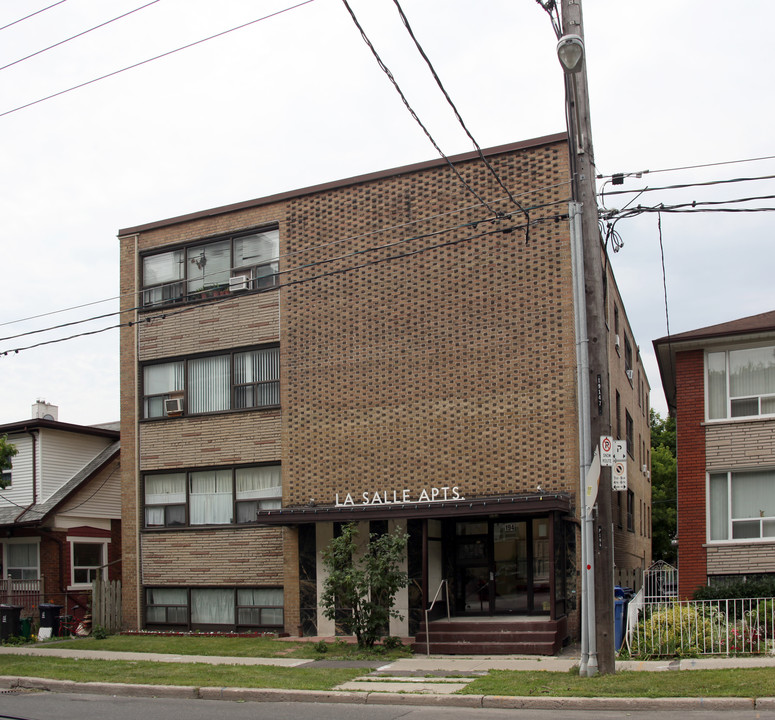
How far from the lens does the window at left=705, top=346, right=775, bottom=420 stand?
19.0 m

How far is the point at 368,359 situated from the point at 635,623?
8.27 metres

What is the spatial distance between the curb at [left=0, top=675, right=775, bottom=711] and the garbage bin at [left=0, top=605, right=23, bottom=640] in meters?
7.26

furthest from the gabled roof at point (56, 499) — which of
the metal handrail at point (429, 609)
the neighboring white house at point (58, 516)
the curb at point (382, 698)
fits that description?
the metal handrail at point (429, 609)

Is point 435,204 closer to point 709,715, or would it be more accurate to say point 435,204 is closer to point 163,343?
point 163,343

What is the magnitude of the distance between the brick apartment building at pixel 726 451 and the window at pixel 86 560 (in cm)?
1571

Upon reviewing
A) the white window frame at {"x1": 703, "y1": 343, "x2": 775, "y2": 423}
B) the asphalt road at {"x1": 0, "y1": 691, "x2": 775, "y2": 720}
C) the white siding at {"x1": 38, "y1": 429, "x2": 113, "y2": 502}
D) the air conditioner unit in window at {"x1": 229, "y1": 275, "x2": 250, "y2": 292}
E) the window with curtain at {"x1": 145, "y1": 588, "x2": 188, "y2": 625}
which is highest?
the air conditioner unit in window at {"x1": 229, "y1": 275, "x2": 250, "y2": 292}

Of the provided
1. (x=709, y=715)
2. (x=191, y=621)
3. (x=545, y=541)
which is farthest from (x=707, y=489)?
(x=191, y=621)

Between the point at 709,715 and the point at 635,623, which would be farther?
the point at 635,623

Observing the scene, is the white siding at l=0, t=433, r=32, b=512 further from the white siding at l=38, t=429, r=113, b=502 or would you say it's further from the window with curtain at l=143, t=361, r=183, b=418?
the window with curtain at l=143, t=361, r=183, b=418

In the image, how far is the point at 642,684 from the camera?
12102mm

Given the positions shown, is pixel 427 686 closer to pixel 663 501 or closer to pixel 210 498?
pixel 210 498

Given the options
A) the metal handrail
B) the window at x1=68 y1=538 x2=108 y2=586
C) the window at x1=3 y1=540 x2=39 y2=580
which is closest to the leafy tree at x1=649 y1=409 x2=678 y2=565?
the window at x1=68 y1=538 x2=108 y2=586

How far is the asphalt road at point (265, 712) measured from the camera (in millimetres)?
10758

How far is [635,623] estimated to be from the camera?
1606 centimetres
